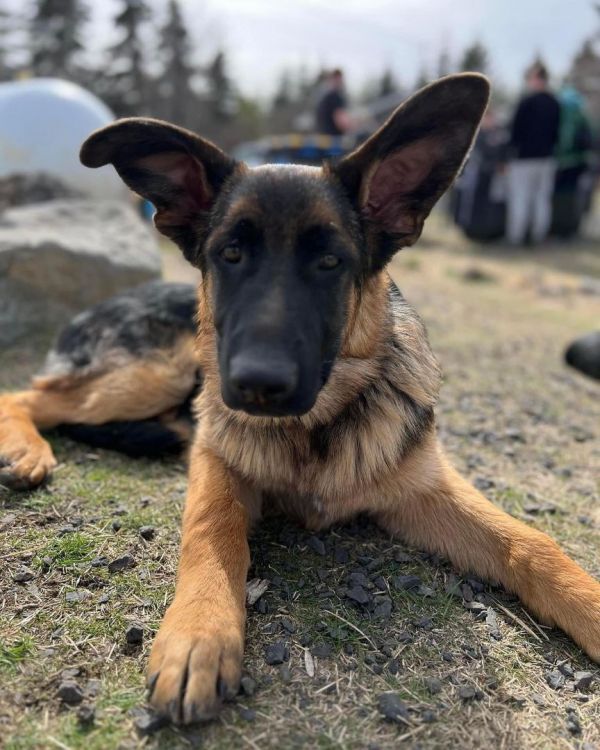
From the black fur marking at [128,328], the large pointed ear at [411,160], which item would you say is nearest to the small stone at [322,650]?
the large pointed ear at [411,160]

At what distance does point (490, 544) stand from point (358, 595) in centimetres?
71

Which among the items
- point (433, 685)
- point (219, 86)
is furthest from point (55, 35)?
point (433, 685)

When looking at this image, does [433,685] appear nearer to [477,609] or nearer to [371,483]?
[477,609]

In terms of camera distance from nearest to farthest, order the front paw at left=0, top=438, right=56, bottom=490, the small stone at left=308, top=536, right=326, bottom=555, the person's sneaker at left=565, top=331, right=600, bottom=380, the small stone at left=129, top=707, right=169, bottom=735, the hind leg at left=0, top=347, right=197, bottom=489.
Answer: the small stone at left=129, top=707, right=169, bottom=735 → the small stone at left=308, top=536, right=326, bottom=555 → the front paw at left=0, top=438, right=56, bottom=490 → the hind leg at left=0, top=347, right=197, bottom=489 → the person's sneaker at left=565, top=331, right=600, bottom=380

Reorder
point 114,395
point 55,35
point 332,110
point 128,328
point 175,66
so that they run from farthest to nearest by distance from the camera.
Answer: point 175,66 < point 55,35 < point 332,110 < point 128,328 < point 114,395

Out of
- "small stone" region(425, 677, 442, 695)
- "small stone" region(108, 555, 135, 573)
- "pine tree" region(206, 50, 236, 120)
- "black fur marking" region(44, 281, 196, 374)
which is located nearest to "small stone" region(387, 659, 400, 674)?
"small stone" region(425, 677, 442, 695)

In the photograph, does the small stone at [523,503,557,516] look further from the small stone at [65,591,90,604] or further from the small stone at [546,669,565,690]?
the small stone at [65,591,90,604]

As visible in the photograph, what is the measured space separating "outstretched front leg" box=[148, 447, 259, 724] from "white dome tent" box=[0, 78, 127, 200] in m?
6.43

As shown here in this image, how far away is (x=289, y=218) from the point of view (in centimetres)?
262

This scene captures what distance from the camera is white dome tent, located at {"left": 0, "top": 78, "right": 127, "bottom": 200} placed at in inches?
310

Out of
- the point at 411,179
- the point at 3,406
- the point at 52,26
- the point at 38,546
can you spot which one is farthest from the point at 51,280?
the point at 52,26

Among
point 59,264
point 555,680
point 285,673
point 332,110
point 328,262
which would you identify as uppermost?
point 328,262

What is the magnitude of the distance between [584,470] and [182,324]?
3.03m

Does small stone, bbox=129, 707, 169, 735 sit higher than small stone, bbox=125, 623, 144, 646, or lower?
higher
